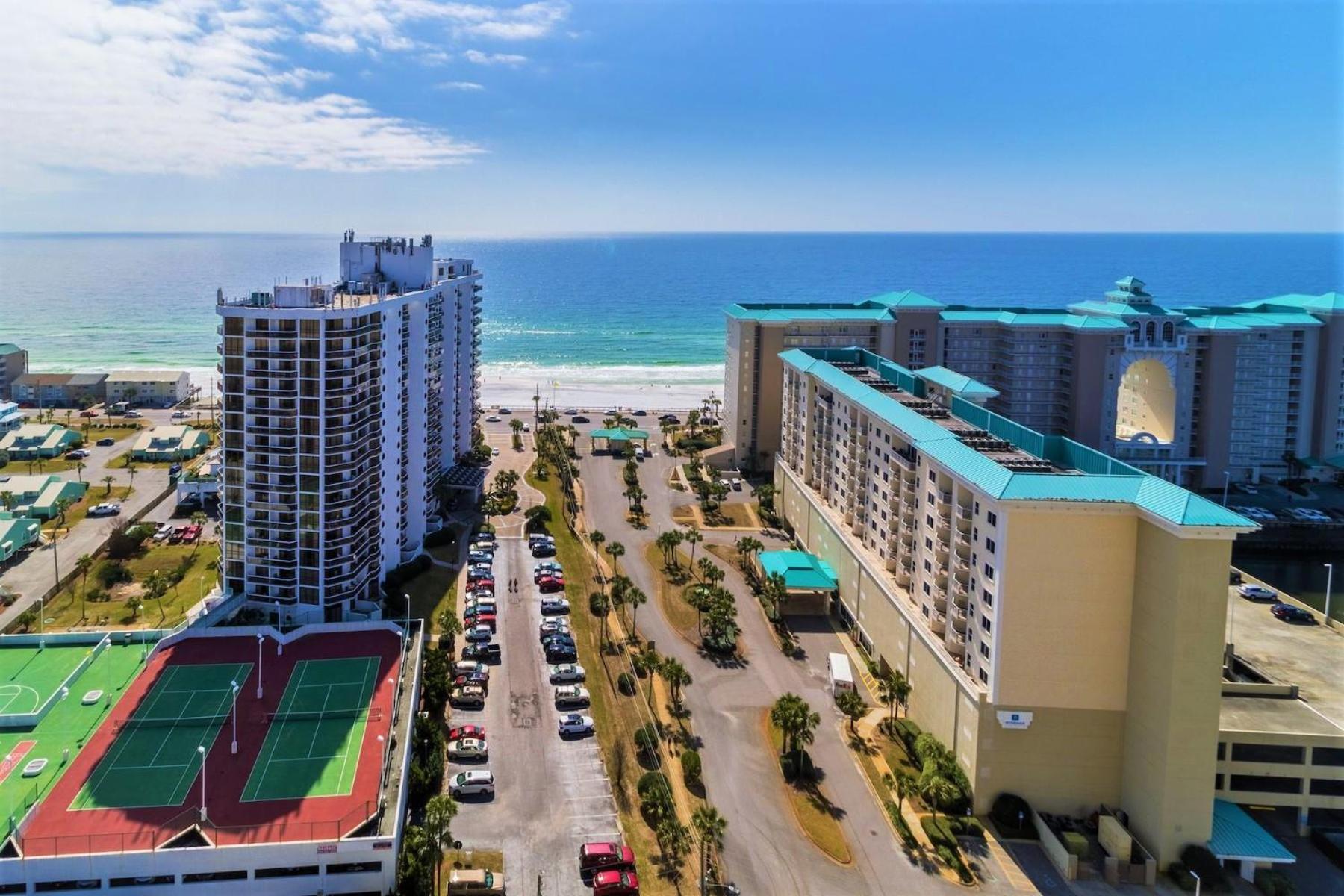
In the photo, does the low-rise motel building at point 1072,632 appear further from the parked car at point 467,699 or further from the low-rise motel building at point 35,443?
the low-rise motel building at point 35,443

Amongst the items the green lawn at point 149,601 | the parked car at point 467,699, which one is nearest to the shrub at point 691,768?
the parked car at point 467,699

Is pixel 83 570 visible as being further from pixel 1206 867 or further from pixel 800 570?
pixel 1206 867

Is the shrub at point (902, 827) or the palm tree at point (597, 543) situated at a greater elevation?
the palm tree at point (597, 543)

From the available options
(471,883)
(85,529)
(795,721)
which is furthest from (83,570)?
(795,721)

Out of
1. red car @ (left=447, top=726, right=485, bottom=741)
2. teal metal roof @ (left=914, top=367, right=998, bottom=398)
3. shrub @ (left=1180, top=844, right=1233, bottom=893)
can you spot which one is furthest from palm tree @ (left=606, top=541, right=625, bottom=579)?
shrub @ (left=1180, top=844, right=1233, bottom=893)

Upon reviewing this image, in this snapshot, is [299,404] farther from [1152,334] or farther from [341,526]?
[1152,334]

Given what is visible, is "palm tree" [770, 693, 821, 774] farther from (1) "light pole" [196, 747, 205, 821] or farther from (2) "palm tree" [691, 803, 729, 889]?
(1) "light pole" [196, 747, 205, 821]

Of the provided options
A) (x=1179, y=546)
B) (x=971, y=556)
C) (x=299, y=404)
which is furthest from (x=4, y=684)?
(x=1179, y=546)
